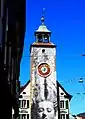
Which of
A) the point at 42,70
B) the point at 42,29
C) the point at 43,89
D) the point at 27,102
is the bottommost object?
the point at 27,102

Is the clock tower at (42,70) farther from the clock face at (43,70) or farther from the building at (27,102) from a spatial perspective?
the building at (27,102)

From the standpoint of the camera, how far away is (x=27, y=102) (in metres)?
64.5

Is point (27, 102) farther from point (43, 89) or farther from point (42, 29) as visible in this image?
point (42, 29)

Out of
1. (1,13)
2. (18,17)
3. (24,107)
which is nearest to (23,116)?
(24,107)

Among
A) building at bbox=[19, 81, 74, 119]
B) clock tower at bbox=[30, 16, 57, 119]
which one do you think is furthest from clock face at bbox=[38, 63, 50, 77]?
building at bbox=[19, 81, 74, 119]

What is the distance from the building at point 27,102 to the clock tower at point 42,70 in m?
1.82

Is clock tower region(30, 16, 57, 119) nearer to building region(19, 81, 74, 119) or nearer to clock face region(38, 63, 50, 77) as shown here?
clock face region(38, 63, 50, 77)

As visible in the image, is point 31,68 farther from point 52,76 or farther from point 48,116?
point 48,116

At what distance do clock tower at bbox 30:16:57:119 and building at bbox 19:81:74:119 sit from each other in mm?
1821

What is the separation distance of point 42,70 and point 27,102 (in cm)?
544

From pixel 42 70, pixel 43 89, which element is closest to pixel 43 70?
pixel 42 70

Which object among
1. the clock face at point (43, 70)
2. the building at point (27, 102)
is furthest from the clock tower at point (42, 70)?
the building at point (27, 102)

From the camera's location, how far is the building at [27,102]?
63.8 metres

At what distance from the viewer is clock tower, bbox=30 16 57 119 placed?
206 ft
